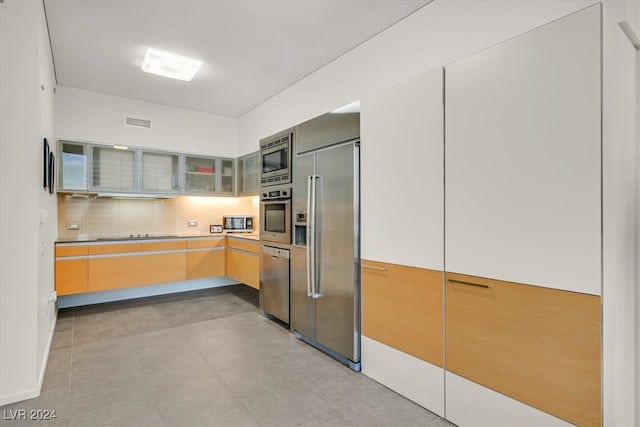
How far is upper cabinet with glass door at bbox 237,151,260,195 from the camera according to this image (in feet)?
16.5

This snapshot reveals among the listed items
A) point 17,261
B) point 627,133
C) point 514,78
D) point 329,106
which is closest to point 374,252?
point 514,78

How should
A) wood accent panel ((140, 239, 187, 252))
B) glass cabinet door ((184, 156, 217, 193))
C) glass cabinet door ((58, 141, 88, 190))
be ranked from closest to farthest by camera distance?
1. glass cabinet door ((58, 141, 88, 190))
2. wood accent panel ((140, 239, 187, 252))
3. glass cabinet door ((184, 156, 217, 193))

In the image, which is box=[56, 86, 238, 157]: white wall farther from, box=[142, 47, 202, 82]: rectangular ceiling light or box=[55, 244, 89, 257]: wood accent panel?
box=[55, 244, 89, 257]: wood accent panel

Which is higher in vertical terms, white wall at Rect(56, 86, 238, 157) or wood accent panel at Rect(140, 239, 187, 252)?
white wall at Rect(56, 86, 238, 157)

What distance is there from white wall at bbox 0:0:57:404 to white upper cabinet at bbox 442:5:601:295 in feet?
9.30

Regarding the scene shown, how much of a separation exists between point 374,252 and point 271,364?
1.33m

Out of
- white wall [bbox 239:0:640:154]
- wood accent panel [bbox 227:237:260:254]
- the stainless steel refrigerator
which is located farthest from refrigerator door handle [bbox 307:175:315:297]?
wood accent panel [bbox 227:237:260:254]

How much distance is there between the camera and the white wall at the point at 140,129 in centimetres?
430

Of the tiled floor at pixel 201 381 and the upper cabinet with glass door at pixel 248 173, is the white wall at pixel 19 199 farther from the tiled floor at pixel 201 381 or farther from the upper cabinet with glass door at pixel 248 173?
the upper cabinet with glass door at pixel 248 173

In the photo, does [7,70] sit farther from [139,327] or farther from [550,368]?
[550,368]

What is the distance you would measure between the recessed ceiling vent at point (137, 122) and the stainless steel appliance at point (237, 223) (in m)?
1.82

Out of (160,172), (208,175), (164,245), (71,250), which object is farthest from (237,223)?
(71,250)

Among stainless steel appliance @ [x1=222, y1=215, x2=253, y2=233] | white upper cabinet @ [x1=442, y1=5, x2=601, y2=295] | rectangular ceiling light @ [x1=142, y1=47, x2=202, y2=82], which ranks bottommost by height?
stainless steel appliance @ [x1=222, y1=215, x2=253, y2=233]

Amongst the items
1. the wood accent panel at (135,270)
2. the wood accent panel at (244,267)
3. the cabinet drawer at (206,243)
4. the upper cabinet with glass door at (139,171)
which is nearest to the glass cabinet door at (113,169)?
the upper cabinet with glass door at (139,171)
